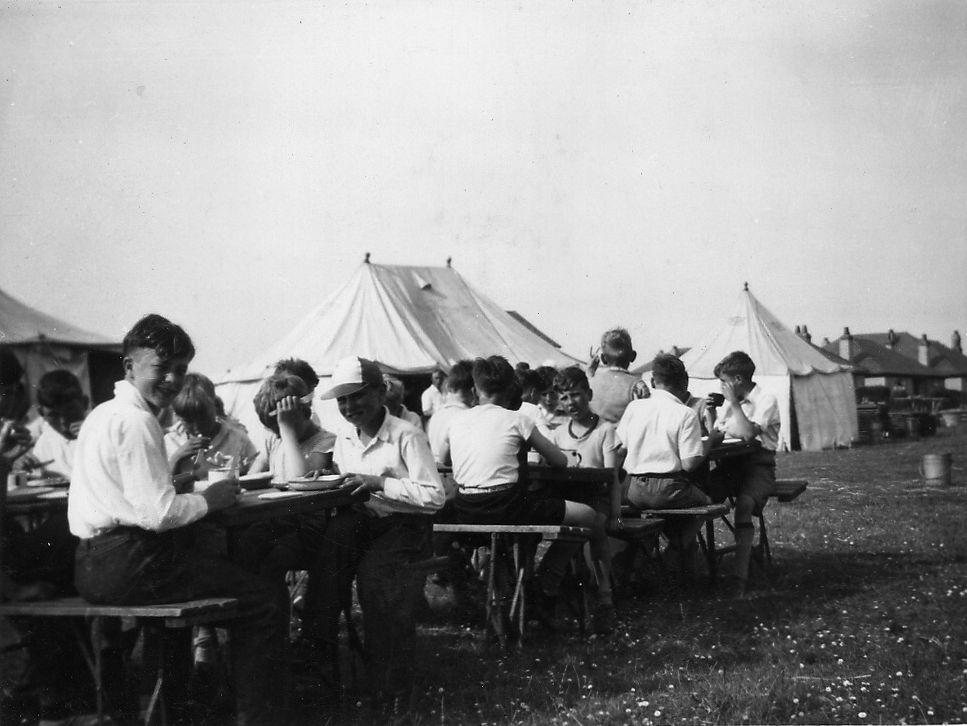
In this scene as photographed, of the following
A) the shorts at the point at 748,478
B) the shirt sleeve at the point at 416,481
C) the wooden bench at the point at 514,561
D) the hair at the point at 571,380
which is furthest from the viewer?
the shorts at the point at 748,478

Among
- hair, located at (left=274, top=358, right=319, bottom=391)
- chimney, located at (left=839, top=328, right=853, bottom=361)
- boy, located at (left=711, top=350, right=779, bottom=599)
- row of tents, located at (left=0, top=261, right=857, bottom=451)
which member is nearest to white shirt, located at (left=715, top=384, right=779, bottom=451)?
boy, located at (left=711, top=350, right=779, bottom=599)

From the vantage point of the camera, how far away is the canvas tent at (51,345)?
523 cm

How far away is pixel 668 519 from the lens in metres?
6.54

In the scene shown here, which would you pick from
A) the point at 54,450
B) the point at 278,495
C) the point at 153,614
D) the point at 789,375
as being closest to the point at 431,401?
the point at 54,450

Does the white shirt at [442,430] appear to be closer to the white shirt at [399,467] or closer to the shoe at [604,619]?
the shoe at [604,619]

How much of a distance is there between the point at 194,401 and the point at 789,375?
2002 cm

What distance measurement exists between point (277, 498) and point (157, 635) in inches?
29.7

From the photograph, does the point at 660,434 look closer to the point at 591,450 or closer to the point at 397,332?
the point at 591,450

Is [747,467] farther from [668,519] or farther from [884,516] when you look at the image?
[884,516]

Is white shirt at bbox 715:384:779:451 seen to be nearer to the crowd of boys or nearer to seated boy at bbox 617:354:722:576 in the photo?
the crowd of boys

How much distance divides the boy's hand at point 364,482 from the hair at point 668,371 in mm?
2689

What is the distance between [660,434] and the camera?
6359 millimetres

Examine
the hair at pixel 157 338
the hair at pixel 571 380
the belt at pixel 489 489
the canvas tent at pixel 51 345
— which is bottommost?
the belt at pixel 489 489

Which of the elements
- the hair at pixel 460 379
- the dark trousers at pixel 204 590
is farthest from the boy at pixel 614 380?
the dark trousers at pixel 204 590
